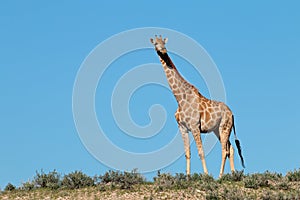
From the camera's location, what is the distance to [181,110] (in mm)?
24859

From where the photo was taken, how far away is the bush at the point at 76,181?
22.2 metres

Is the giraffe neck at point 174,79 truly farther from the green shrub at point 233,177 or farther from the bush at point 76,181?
the bush at point 76,181

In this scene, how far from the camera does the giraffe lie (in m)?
24.6

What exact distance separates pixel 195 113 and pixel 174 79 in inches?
71.9

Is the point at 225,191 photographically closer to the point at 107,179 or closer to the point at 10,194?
the point at 107,179

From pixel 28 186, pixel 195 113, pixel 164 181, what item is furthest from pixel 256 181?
pixel 28 186

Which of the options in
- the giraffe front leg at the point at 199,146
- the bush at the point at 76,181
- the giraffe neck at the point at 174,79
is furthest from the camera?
the giraffe neck at the point at 174,79

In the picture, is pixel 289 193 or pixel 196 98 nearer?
pixel 289 193

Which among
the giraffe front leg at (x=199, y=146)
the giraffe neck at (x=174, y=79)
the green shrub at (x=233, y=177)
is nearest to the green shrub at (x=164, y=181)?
the green shrub at (x=233, y=177)

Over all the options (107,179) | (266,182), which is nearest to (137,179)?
(107,179)

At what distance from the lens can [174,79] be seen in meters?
25.6

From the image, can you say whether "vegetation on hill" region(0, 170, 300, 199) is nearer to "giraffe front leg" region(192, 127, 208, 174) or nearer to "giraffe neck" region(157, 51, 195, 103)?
"giraffe front leg" region(192, 127, 208, 174)

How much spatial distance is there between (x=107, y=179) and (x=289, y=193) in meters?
6.48

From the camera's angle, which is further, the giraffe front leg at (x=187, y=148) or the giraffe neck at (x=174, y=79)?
the giraffe neck at (x=174, y=79)
